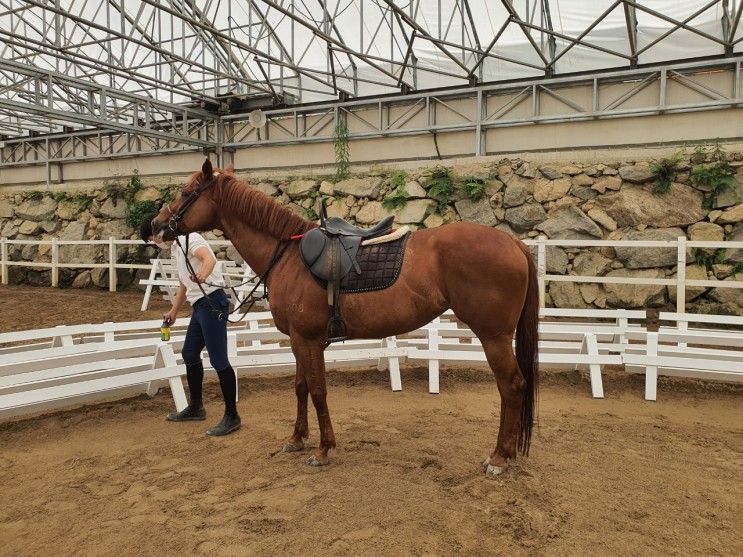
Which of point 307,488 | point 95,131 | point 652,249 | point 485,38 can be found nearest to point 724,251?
point 652,249

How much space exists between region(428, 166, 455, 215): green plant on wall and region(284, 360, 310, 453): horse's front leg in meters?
7.29

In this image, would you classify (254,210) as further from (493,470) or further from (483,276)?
(493,470)

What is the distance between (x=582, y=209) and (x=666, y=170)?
1448 millimetres

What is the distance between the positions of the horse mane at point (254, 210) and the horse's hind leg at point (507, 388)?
5.16 feet

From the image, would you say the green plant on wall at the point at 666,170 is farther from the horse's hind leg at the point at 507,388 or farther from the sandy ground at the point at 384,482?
the horse's hind leg at the point at 507,388

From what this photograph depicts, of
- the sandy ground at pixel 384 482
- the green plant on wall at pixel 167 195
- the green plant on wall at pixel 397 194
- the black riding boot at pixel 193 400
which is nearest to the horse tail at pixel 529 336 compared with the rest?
the sandy ground at pixel 384 482

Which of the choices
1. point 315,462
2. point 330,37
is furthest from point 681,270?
point 330,37

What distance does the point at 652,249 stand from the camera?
8812 millimetres

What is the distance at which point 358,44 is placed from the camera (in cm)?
1177

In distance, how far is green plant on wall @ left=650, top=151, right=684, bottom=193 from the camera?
873cm

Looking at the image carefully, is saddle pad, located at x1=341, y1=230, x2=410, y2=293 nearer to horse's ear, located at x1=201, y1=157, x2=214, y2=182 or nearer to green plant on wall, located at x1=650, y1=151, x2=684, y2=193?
horse's ear, located at x1=201, y1=157, x2=214, y2=182

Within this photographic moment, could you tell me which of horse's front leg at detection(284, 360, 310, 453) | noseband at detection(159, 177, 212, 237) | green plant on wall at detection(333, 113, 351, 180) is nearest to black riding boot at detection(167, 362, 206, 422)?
horse's front leg at detection(284, 360, 310, 453)

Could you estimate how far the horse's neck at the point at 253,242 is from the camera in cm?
374

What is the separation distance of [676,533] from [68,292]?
13680 millimetres
